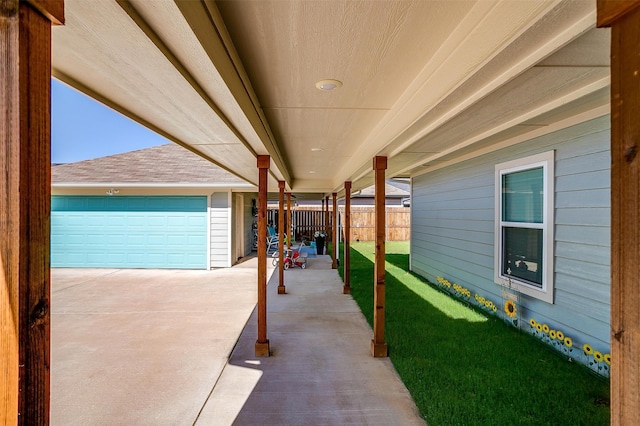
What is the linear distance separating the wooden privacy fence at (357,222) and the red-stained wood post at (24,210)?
54.0 feet

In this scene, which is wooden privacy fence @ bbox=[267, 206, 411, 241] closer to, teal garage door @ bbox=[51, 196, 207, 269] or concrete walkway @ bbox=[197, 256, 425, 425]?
teal garage door @ bbox=[51, 196, 207, 269]

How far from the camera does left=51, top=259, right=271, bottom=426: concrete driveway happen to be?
2.86m

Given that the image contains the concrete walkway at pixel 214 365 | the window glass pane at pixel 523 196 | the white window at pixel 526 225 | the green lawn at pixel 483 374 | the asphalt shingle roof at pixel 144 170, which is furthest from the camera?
the asphalt shingle roof at pixel 144 170

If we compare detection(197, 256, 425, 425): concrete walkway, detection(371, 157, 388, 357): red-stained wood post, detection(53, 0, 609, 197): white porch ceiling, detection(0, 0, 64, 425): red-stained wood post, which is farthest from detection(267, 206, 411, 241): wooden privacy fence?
detection(0, 0, 64, 425): red-stained wood post

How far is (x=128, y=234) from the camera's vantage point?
971cm

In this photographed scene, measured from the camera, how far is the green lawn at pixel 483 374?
261 centimetres

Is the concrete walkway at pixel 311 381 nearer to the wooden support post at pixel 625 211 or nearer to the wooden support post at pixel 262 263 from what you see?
the wooden support post at pixel 262 263

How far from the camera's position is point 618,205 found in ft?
2.52

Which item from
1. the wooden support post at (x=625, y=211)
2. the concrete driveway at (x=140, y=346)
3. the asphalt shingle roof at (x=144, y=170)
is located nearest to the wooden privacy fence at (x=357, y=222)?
the asphalt shingle roof at (x=144, y=170)

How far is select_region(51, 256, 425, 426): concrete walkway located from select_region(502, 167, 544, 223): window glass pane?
2.63 meters

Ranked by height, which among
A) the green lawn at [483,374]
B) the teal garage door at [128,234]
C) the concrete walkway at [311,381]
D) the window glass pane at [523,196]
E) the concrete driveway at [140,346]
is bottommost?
the concrete driveway at [140,346]

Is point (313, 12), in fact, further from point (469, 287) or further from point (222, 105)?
point (469, 287)

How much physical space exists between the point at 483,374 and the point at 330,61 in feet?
10.6

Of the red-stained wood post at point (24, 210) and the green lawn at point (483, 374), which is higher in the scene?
the red-stained wood post at point (24, 210)
